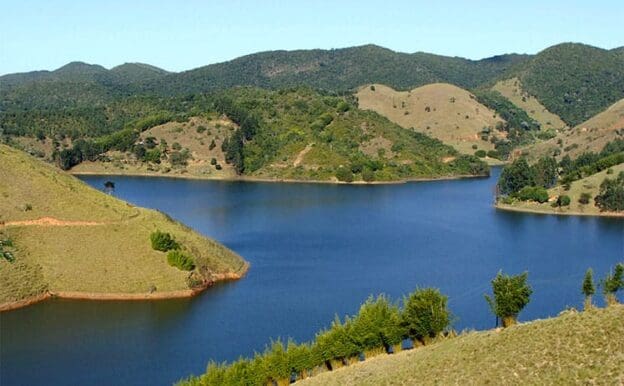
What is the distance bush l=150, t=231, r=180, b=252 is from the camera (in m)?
101

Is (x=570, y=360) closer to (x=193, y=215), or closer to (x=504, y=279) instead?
(x=504, y=279)

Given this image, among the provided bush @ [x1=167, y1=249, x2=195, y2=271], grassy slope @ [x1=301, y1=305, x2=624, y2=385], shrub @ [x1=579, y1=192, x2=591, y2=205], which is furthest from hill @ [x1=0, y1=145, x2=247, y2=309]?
shrub @ [x1=579, y1=192, x2=591, y2=205]

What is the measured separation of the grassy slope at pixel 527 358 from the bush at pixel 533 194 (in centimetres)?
12722

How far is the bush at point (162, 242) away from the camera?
331 ft

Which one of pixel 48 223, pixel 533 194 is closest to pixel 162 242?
pixel 48 223

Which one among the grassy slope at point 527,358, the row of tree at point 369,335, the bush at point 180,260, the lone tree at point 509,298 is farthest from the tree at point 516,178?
the grassy slope at point 527,358

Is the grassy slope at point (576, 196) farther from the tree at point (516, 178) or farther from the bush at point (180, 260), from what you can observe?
the bush at point (180, 260)

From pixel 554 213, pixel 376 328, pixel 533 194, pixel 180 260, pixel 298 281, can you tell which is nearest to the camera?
pixel 376 328

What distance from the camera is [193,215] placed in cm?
15812

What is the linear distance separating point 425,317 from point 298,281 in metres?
39.1

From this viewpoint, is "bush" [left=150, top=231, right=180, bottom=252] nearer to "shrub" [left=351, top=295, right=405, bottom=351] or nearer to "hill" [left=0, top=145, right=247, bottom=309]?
"hill" [left=0, top=145, right=247, bottom=309]

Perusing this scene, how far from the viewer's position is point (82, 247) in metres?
99.2

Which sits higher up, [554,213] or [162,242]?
[162,242]

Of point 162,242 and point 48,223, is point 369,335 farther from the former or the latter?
point 48,223
